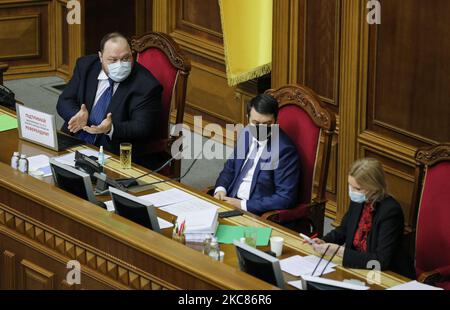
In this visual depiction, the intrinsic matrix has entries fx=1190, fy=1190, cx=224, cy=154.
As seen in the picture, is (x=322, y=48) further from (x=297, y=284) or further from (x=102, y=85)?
(x=297, y=284)

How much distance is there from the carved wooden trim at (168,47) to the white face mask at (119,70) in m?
0.36

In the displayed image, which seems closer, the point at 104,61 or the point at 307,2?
the point at 104,61

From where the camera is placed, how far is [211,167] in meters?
8.12

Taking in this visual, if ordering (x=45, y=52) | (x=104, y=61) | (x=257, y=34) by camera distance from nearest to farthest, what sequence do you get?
(x=104, y=61) < (x=257, y=34) < (x=45, y=52)

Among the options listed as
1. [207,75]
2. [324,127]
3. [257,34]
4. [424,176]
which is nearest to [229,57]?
[257,34]

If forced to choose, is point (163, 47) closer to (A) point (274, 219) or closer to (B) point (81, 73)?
(B) point (81, 73)

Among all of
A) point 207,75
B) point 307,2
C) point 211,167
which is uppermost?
point 307,2

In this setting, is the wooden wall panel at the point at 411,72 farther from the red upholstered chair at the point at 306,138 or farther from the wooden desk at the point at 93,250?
the wooden desk at the point at 93,250

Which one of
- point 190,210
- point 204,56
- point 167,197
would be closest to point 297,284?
point 190,210

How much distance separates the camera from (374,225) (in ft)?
16.9

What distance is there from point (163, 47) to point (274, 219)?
1506mm

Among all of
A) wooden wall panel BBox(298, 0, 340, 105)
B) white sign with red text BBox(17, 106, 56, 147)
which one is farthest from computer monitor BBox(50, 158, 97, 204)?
wooden wall panel BBox(298, 0, 340, 105)

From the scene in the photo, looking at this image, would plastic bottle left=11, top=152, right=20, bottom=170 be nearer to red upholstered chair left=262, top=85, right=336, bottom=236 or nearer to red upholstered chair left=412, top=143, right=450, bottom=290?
red upholstered chair left=262, top=85, right=336, bottom=236

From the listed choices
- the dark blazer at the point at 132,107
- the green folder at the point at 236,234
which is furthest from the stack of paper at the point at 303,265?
the dark blazer at the point at 132,107
